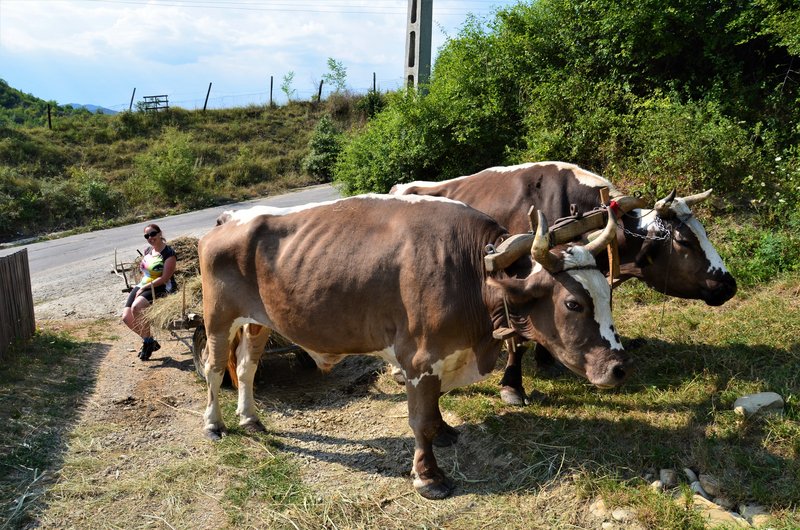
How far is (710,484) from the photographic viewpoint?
436cm

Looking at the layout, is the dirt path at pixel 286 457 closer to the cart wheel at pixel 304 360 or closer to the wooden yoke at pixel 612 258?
the cart wheel at pixel 304 360

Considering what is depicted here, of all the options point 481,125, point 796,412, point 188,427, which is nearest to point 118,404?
point 188,427

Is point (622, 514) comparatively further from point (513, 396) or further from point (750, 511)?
point (513, 396)

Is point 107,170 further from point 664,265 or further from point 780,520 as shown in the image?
point 780,520

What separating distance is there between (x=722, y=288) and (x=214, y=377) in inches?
198

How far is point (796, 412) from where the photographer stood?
16.1 feet

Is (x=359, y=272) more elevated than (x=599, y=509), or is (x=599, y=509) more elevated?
(x=359, y=272)

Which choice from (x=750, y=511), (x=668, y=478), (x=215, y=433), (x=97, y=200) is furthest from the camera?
(x=97, y=200)

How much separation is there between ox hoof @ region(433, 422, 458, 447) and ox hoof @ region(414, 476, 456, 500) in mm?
658

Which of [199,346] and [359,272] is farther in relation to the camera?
[199,346]

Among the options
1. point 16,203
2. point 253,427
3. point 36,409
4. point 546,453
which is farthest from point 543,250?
point 16,203

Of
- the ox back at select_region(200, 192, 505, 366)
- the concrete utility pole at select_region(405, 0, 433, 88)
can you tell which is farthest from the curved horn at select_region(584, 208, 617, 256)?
the concrete utility pole at select_region(405, 0, 433, 88)

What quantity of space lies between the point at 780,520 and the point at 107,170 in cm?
3171

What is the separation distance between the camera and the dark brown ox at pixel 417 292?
14.0ft
